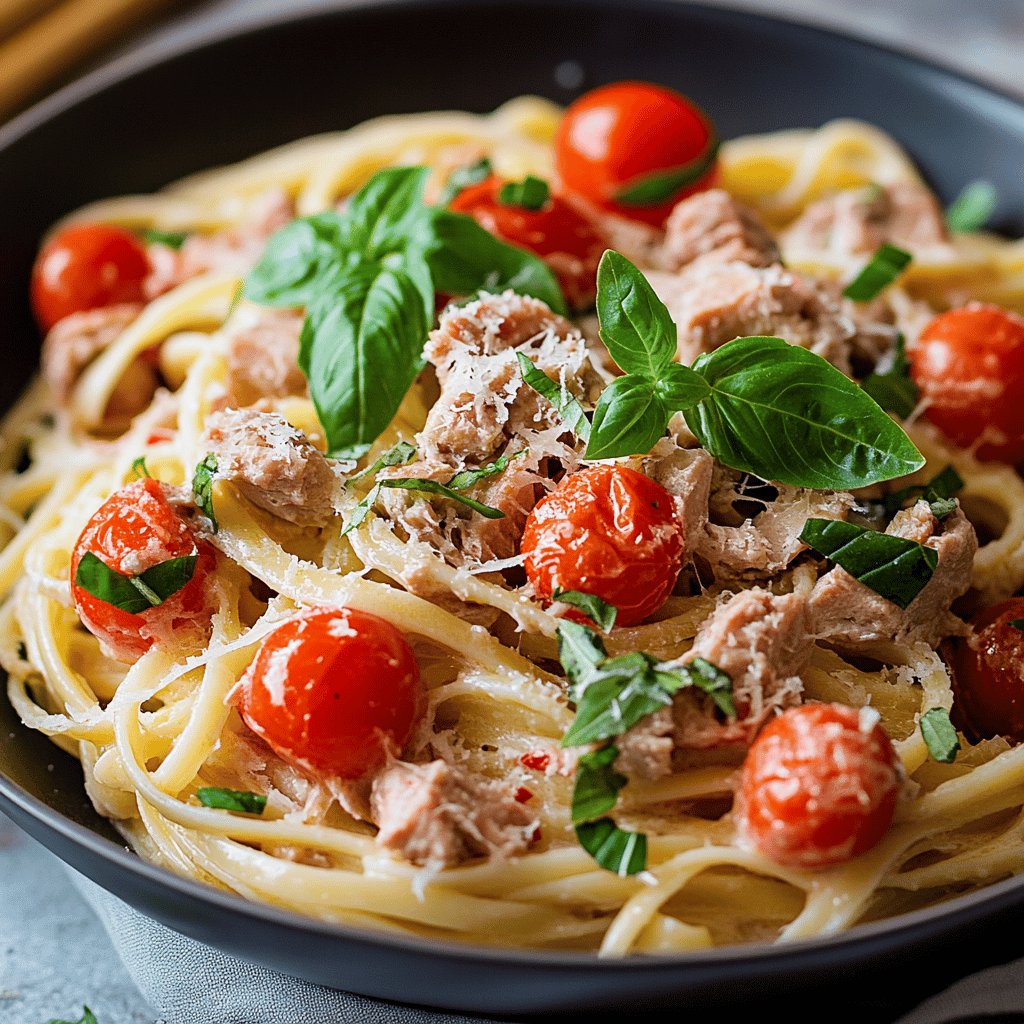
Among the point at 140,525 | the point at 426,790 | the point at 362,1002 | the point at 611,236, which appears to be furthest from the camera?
the point at 611,236

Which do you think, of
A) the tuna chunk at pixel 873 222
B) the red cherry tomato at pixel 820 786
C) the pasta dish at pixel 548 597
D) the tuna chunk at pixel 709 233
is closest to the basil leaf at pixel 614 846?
the pasta dish at pixel 548 597

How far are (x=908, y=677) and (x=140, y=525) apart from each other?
2.18 metres

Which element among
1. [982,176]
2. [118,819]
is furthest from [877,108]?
[118,819]

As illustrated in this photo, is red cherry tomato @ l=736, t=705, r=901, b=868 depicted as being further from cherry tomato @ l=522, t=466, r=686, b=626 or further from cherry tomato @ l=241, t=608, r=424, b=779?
cherry tomato @ l=241, t=608, r=424, b=779

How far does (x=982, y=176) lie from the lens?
5.64 meters

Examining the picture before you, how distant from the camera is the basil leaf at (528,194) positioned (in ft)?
15.2

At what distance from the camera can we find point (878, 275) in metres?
4.61

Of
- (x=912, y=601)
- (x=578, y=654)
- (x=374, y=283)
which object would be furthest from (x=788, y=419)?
(x=374, y=283)

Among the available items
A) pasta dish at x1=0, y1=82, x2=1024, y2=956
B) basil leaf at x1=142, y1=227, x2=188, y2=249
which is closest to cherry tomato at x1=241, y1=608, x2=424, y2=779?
pasta dish at x1=0, y1=82, x2=1024, y2=956

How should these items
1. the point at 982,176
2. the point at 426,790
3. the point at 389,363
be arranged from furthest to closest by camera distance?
the point at 982,176 → the point at 389,363 → the point at 426,790

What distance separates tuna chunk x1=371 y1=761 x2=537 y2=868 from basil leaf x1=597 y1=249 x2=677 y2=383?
3.90 feet

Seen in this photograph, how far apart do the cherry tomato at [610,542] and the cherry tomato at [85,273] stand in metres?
2.60

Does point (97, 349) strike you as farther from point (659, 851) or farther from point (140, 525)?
point (659, 851)

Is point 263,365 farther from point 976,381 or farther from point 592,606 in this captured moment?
point 976,381
